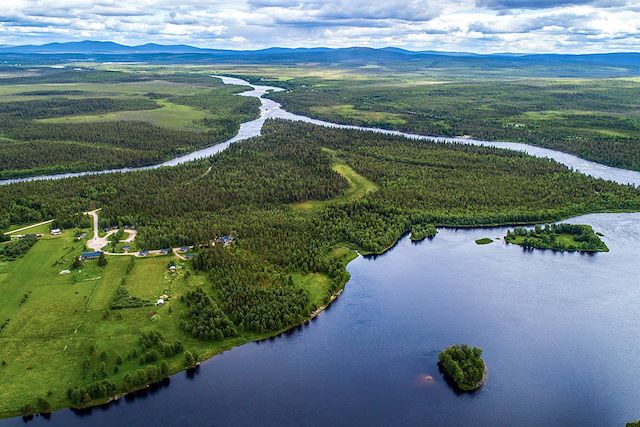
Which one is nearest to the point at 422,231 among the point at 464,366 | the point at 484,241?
the point at 484,241

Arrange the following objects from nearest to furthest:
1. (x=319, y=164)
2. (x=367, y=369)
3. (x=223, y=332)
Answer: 1. (x=367, y=369)
2. (x=223, y=332)
3. (x=319, y=164)

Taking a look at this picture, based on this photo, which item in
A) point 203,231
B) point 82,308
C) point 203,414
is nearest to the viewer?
point 203,414

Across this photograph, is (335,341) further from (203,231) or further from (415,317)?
(203,231)

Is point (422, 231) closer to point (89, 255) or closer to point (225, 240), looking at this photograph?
point (225, 240)

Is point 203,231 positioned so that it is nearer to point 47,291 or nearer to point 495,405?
point 47,291

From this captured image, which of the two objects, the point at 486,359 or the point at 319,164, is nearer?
the point at 486,359

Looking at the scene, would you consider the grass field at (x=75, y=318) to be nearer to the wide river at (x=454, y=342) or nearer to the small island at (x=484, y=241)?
the wide river at (x=454, y=342)

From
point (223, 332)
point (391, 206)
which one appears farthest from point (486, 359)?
point (391, 206)
